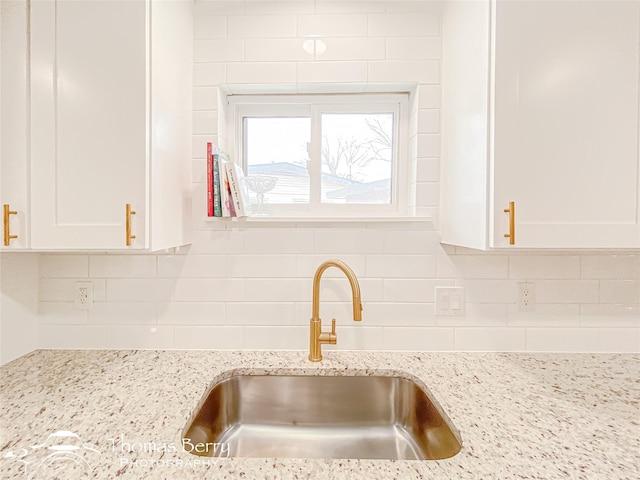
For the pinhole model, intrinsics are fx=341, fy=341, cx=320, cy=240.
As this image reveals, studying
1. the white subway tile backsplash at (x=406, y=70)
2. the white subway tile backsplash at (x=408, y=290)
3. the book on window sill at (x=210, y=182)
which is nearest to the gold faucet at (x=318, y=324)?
the white subway tile backsplash at (x=408, y=290)

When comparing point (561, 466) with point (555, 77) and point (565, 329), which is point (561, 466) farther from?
point (555, 77)

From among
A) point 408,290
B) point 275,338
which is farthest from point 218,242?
point 408,290

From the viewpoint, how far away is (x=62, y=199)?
1013mm

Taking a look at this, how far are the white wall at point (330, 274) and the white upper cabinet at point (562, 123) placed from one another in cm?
35

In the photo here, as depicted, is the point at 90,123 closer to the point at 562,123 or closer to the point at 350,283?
the point at 350,283

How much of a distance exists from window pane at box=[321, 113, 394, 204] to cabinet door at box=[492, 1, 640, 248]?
577 millimetres

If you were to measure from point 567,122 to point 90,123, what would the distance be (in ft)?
4.60

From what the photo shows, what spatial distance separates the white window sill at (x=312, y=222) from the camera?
1329 millimetres

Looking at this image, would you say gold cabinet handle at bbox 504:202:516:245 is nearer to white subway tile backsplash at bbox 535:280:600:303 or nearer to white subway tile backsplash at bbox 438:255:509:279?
white subway tile backsplash at bbox 438:255:509:279

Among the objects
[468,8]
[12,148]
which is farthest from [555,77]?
[12,148]

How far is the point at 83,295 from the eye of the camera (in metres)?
1.34

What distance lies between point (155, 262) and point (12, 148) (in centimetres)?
56

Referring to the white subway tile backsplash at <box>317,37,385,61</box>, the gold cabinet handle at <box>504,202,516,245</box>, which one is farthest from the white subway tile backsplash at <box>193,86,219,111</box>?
the gold cabinet handle at <box>504,202,516,245</box>

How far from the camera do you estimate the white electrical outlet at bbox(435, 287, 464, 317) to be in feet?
4.40
